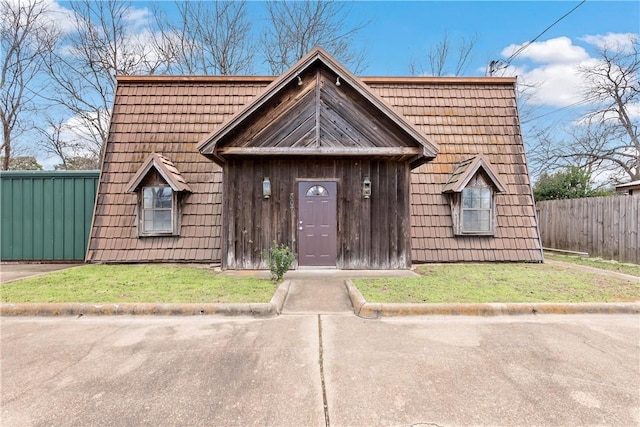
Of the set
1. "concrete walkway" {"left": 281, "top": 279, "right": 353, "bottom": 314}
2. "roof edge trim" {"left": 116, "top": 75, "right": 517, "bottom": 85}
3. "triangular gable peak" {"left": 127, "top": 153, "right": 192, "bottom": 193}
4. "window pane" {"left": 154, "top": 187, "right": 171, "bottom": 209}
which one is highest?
"roof edge trim" {"left": 116, "top": 75, "right": 517, "bottom": 85}

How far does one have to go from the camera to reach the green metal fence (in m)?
9.62

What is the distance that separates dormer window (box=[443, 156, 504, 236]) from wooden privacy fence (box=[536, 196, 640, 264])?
4040 mm

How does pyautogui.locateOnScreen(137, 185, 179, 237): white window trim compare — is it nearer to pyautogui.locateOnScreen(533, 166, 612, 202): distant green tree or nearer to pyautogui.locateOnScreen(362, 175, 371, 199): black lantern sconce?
pyautogui.locateOnScreen(362, 175, 371, 199): black lantern sconce

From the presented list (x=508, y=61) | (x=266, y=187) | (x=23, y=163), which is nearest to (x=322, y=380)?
(x=266, y=187)

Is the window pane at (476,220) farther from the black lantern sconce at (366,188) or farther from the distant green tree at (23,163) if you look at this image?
the distant green tree at (23,163)

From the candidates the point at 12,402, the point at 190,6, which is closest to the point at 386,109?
the point at 12,402

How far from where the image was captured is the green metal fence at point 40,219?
31.6 ft

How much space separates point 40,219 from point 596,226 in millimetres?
17636

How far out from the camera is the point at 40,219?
9.65m

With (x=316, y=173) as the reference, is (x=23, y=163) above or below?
above

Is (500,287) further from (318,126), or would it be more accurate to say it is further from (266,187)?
(266,187)

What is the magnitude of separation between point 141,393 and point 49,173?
994 cm

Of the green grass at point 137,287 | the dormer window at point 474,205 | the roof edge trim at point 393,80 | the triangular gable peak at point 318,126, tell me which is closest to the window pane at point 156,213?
the green grass at point 137,287

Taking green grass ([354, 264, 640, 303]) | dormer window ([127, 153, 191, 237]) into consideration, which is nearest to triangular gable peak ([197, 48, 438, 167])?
dormer window ([127, 153, 191, 237])
